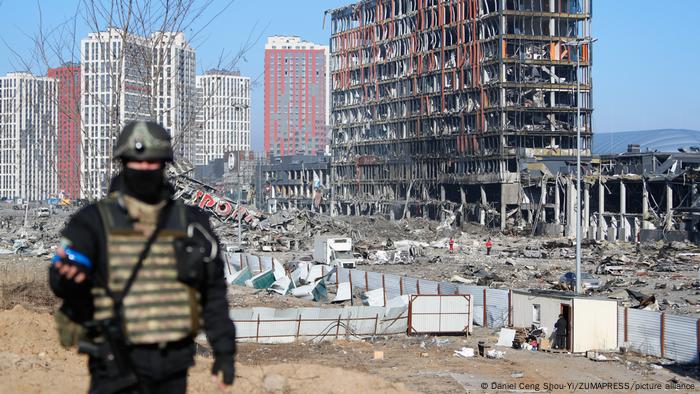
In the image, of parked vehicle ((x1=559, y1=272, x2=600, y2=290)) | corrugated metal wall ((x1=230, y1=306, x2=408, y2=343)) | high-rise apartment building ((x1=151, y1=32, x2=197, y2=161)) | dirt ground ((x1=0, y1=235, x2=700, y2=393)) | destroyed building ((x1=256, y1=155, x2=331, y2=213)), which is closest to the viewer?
dirt ground ((x1=0, y1=235, x2=700, y2=393))

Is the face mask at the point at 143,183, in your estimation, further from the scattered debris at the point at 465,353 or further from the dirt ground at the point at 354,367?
the scattered debris at the point at 465,353

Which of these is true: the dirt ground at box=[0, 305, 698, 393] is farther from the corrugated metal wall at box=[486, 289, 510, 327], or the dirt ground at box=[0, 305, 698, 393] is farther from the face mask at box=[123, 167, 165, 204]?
the face mask at box=[123, 167, 165, 204]

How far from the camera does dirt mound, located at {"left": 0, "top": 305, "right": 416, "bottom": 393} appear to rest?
9.78m

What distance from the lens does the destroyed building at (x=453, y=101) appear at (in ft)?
287

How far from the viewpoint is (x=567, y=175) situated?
74.8 m

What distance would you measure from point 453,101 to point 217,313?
305 ft

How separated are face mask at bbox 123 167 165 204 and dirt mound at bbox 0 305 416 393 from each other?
18.2ft

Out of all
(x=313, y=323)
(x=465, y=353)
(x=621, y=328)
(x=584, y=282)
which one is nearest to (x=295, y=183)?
(x=584, y=282)

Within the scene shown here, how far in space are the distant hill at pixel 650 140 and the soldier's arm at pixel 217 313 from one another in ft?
356

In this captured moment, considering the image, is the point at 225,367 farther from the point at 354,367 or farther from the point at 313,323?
the point at 313,323

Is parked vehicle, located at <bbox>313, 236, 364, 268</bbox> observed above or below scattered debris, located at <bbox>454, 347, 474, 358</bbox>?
above

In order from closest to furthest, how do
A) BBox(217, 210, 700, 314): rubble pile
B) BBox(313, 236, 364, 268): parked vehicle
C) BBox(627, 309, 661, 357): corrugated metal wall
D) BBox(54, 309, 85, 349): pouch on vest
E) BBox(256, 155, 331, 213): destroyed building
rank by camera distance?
BBox(54, 309, 85, 349): pouch on vest → BBox(627, 309, 661, 357): corrugated metal wall → BBox(217, 210, 700, 314): rubble pile → BBox(313, 236, 364, 268): parked vehicle → BBox(256, 155, 331, 213): destroyed building

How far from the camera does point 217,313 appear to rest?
440 centimetres

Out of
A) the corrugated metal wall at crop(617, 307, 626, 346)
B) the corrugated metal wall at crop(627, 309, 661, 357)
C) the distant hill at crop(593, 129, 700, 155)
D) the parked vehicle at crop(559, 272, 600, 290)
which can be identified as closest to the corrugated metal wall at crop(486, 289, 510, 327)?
the corrugated metal wall at crop(617, 307, 626, 346)
